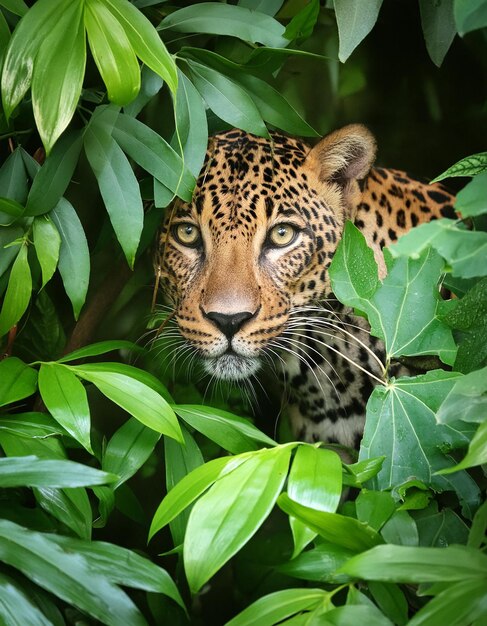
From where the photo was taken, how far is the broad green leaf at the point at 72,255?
1.72m

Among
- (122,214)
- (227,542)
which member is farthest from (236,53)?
(227,542)

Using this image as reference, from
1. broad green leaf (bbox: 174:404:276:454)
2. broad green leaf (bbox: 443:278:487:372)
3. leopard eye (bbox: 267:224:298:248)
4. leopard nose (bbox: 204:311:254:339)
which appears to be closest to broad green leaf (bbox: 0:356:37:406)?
broad green leaf (bbox: 174:404:276:454)

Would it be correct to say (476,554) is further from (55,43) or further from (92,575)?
(55,43)

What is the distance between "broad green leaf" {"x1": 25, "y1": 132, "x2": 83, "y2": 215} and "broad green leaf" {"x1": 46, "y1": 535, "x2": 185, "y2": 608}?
647mm

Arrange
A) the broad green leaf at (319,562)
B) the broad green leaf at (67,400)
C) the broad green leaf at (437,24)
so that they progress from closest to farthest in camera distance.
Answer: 1. the broad green leaf at (319,562)
2. the broad green leaf at (67,400)
3. the broad green leaf at (437,24)

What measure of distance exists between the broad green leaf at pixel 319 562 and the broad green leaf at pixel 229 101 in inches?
32.3

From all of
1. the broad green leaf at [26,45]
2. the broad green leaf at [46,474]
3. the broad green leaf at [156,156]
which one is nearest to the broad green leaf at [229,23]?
the broad green leaf at [156,156]

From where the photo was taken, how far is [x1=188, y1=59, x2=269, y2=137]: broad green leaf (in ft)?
5.78

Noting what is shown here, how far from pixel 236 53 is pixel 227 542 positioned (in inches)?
47.6

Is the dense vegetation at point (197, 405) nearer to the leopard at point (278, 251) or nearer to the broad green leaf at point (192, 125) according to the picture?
the broad green leaf at point (192, 125)

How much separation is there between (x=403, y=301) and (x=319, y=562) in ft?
1.77

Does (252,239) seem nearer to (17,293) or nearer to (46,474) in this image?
(17,293)

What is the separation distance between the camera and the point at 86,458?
243 cm

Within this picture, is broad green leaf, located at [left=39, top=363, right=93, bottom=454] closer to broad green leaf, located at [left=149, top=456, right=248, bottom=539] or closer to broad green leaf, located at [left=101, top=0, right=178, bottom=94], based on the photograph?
broad green leaf, located at [left=149, top=456, right=248, bottom=539]
